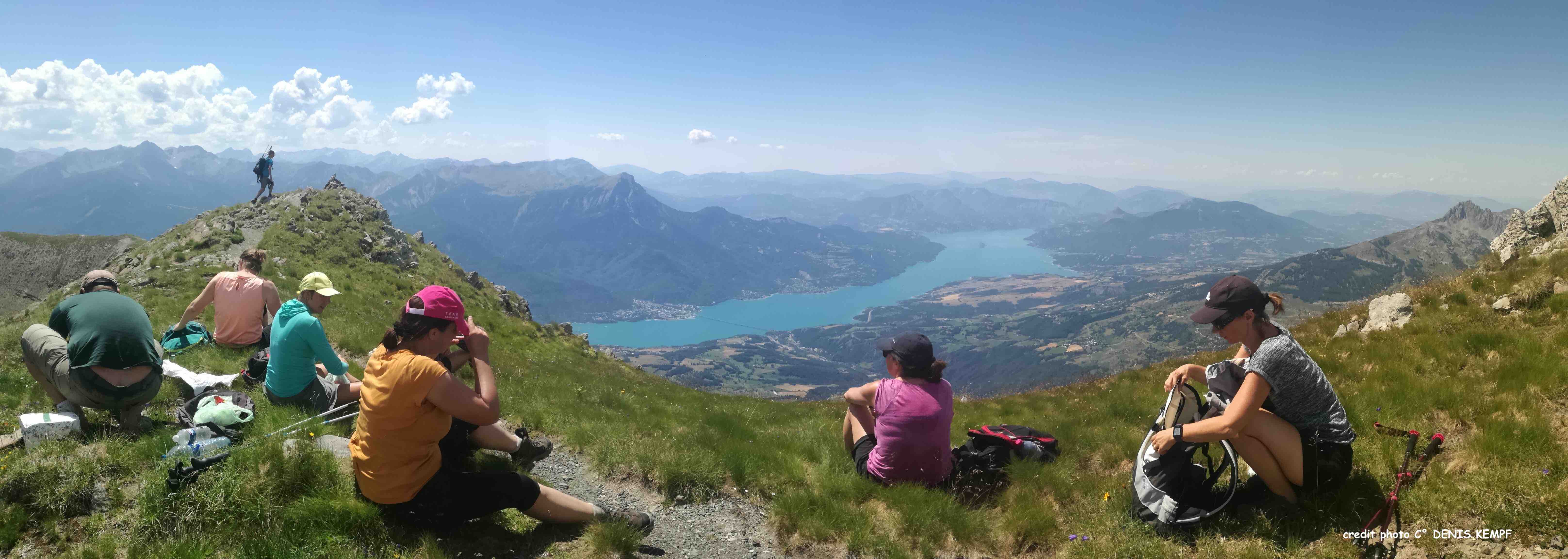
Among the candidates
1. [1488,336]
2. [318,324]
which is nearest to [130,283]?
[318,324]

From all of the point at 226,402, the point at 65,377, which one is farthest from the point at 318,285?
the point at 65,377

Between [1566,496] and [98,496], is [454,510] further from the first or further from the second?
[1566,496]

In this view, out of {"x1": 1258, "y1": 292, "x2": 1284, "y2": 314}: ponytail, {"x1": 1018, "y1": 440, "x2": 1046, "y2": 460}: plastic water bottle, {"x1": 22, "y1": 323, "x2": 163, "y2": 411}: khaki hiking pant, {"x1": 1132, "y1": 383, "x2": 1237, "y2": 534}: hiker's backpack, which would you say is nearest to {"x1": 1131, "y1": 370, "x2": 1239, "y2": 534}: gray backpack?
{"x1": 1132, "y1": 383, "x2": 1237, "y2": 534}: hiker's backpack

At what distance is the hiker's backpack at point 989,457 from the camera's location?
23.5ft

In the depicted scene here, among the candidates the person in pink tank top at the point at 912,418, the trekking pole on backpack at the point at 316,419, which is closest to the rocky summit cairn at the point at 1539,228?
the person in pink tank top at the point at 912,418

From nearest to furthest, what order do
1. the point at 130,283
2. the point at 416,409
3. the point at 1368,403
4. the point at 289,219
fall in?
the point at 416,409 < the point at 1368,403 < the point at 130,283 < the point at 289,219

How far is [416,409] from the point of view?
5.05 meters

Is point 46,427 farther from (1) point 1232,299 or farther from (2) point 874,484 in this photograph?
(1) point 1232,299

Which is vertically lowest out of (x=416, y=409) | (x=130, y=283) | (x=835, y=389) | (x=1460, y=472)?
(x=835, y=389)

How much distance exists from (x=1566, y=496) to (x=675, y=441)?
27.5 feet

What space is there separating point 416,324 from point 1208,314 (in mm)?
7005

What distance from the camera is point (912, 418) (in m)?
6.70

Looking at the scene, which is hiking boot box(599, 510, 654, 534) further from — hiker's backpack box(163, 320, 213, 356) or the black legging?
hiker's backpack box(163, 320, 213, 356)

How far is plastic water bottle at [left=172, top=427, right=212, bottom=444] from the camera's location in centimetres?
616
